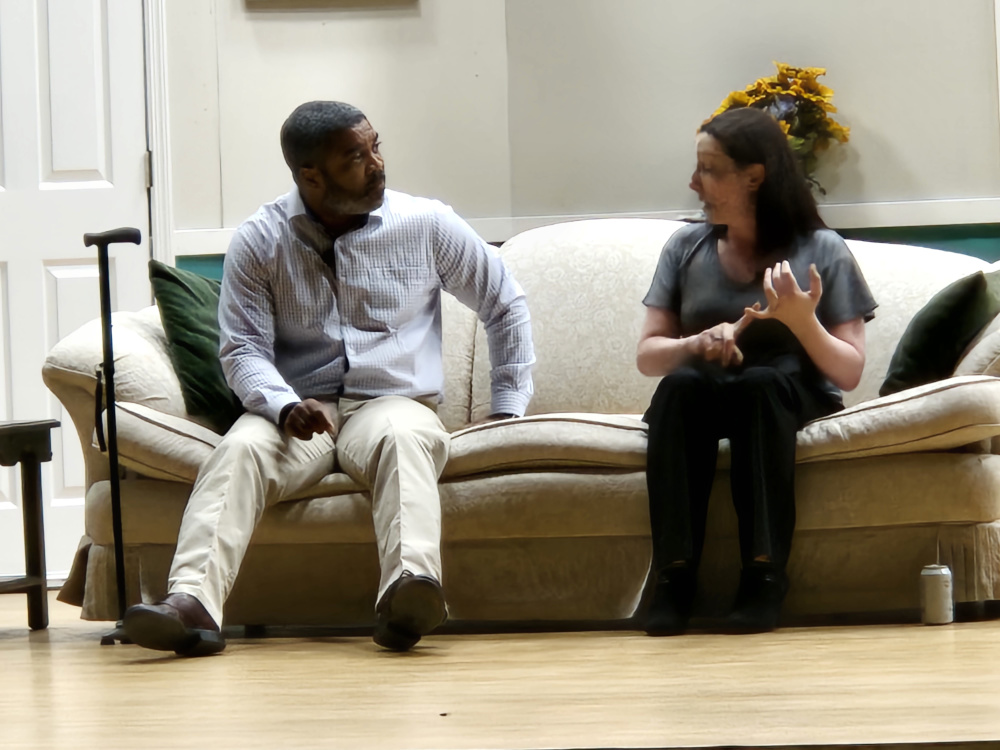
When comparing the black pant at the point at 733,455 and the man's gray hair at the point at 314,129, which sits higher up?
the man's gray hair at the point at 314,129

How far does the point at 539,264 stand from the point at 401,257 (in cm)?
70

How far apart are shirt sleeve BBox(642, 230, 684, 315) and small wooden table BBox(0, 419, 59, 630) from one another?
135 cm

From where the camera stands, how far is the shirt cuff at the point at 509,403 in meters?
2.72

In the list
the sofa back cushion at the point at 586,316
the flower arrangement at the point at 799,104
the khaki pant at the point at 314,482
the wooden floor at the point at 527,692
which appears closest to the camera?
the wooden floor at the point at 527,692

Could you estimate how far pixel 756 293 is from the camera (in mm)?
2652

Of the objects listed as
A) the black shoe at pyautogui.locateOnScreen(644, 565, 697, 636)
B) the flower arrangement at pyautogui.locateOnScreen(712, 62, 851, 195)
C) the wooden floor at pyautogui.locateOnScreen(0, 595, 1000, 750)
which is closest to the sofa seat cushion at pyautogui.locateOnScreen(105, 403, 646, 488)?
the black shoe at pyautogui.locateOnScreen(644, 565, 697, 636)

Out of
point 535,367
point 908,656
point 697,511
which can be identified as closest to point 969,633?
point 908,656

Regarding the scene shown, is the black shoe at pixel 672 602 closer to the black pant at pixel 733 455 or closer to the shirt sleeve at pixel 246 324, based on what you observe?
the black pant at pixel 733 455

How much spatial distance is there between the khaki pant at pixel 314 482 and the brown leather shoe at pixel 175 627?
26mm

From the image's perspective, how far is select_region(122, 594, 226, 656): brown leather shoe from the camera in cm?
217

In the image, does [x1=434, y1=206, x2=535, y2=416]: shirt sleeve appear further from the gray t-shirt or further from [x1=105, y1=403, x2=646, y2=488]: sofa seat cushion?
the gray t-shirt

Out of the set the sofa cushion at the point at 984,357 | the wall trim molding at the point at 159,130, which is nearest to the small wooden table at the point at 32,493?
the wall trim molding at the point at 159,130

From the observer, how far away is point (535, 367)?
327 cm

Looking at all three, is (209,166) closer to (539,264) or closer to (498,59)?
(498,59)
